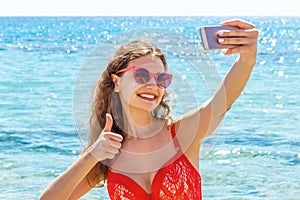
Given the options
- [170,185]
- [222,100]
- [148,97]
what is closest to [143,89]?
[148,97]

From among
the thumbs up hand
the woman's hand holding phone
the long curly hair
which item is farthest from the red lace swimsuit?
the woman's hand holding phone

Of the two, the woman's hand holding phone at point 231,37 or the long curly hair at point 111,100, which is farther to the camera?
the long curly hair at point 111,100

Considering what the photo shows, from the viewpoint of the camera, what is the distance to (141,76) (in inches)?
104

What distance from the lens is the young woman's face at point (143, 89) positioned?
263cm

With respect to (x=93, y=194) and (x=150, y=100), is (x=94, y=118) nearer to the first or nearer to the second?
(x=150, y=100)

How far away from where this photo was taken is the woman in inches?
104

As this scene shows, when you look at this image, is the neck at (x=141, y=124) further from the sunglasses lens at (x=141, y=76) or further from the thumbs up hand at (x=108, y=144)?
the thumbs up hand at (x=108, y=144)

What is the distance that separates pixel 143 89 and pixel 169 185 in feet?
1.39

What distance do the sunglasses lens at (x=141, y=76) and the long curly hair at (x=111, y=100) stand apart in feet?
0.33

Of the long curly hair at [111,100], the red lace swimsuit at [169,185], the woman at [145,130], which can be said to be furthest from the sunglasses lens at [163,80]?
the red lace swimsuit at [169,185]

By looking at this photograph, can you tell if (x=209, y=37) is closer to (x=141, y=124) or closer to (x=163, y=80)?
(x=163, y=80)

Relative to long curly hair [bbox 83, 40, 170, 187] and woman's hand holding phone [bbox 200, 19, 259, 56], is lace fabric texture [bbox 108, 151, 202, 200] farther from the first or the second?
woman's hand holding phone [bbox 200, 19, 259, 56]

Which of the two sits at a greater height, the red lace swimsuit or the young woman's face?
the young woman's face

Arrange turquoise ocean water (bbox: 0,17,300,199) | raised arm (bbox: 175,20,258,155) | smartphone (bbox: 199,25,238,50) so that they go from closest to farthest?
1. smartphone (bbox: 199,25,238,50)
2. raised arm (bbox: 175,20,258,155)
3. turquoise ocean water (bbox: 0,17,300,199)
